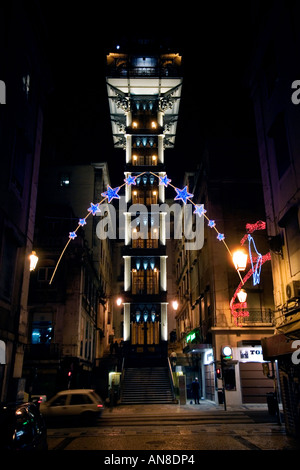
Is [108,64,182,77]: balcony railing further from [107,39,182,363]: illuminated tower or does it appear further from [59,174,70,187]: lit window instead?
[59,174,70,187]: lit window

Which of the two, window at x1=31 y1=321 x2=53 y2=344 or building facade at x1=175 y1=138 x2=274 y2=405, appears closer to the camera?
building facade at x1=175 y1=138 x2=274 y2=405

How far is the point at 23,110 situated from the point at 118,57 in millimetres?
37858

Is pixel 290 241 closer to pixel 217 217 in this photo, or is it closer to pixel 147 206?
pixel 217 217

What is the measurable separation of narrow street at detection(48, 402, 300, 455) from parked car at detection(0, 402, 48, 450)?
179 inches

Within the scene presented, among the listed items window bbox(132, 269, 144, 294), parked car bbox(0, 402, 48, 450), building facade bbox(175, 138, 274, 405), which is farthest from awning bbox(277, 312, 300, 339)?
window bbox(132, 269, 144, 294)

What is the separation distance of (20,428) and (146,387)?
25.4m

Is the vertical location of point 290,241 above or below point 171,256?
below

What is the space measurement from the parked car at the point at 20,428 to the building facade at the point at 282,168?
8.31 m

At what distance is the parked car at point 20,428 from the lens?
6.33 metres

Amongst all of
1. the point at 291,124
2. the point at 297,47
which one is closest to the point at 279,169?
the point at 291,124

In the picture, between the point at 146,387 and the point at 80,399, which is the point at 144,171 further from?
the point at 80,399

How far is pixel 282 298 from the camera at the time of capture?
1453 cm

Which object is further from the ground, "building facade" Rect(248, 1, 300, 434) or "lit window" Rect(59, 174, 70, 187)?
"lit window" Rect(59, 174, 70, 187)

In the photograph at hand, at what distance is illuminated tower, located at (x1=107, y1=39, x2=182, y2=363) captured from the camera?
41.4 m
